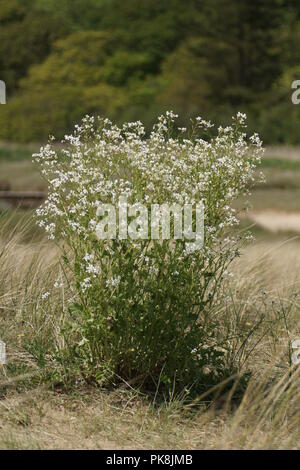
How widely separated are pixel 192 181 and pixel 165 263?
1.60 feet

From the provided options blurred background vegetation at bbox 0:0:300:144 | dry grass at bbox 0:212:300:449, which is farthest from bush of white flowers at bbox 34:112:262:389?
blurred background vegetation at bbox 0:0:300:144

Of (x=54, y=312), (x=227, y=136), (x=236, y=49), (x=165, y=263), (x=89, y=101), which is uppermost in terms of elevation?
(x=236, y=49)

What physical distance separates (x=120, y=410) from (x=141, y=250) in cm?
92

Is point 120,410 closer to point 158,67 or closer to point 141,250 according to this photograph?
point 141,250

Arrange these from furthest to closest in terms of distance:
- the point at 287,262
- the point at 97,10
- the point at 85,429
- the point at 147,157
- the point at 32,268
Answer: the point at 97,10 < the point at 287,262 < the point at 32,268 < the point at 147,157 < the point at 85,429

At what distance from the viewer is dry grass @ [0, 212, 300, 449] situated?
371cm

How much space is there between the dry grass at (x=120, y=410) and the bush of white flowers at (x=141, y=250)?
182mm

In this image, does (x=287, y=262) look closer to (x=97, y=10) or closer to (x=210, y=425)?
(x=210, y=425)

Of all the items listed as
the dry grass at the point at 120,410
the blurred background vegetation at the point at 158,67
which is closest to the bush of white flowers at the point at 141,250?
the dry grass at the point at 120,410

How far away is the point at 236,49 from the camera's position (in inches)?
1241

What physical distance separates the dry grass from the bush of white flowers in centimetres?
18

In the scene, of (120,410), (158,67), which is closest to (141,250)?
(120,410)

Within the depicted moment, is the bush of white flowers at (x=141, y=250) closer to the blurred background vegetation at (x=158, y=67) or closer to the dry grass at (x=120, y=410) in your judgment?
the dry grass at (x=120, y=410)
